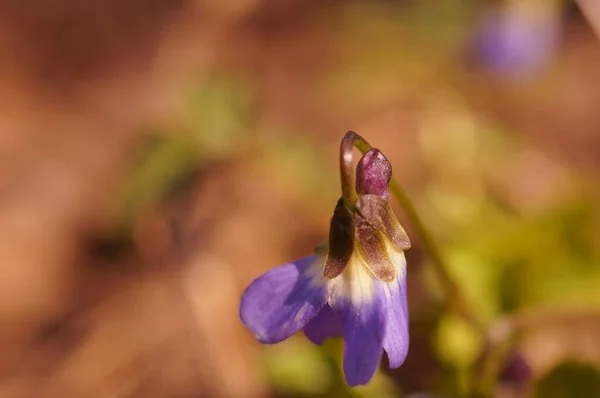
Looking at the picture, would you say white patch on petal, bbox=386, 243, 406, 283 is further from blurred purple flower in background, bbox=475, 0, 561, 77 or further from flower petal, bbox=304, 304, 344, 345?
blurred purple flower in background, bbox=475, 0, 561, 77

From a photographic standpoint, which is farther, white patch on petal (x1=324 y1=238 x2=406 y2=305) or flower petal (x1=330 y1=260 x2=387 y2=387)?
white patch on petal (x1=324 y1=238 x2=406 y2=305)

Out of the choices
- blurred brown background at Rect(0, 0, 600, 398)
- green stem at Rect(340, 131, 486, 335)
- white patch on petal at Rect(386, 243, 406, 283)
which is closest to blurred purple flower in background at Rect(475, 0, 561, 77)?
blurred brown background at Rect(0, 0, 600, 398)

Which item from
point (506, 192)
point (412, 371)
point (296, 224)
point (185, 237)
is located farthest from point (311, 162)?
point (412, 371)

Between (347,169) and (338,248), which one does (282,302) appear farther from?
(347,169)

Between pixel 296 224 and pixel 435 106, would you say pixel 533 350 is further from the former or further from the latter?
pixel 435 106

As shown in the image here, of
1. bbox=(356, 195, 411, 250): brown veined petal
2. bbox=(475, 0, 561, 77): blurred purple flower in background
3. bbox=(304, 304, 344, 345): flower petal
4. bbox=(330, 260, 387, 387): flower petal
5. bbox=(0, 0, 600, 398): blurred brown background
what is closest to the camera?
bbox=(330, 260, 387, 387): flower petal

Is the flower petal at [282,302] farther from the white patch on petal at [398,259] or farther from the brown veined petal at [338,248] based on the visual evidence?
the white patch on petal at [398,259]

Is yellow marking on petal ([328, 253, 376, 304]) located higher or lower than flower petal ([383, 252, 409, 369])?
higher

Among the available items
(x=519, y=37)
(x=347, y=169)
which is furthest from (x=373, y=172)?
(x=519, y=37)
